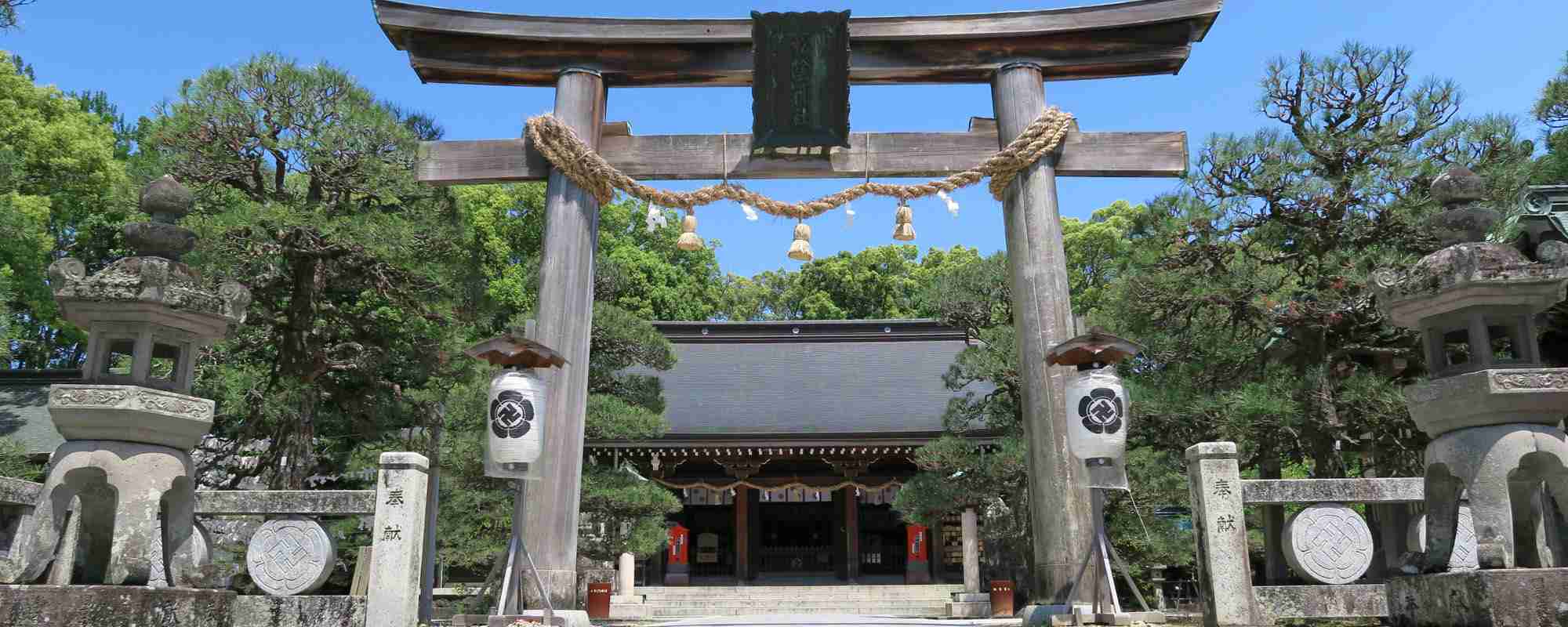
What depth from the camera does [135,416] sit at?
16.1ft

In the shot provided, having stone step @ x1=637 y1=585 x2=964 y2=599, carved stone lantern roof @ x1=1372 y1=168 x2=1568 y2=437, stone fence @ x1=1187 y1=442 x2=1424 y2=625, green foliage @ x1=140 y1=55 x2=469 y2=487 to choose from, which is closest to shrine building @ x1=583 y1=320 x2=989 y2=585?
stone step @ x1=637 y1=585 x2=964 y2=599

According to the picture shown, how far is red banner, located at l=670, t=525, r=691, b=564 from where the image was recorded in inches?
747

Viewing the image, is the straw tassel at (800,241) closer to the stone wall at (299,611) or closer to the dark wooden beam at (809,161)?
the dark wooden beam at (809,161)

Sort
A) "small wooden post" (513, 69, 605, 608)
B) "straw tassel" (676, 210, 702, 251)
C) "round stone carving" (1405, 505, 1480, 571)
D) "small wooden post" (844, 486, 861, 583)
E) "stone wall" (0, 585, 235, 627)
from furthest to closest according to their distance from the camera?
"small wooden post" (844, 486, 861, 583)
"straw tassel" (676, 210, 702, 251)
"small wooden post" (513, 69, 605, 608)
"round stone carving" (1405, 505, 1480, 571)
"stone wall" (0, 585, 235, 627)

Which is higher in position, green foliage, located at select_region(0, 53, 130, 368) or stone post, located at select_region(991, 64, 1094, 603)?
green foliage, located at select_region(0, 53, 130, 368)

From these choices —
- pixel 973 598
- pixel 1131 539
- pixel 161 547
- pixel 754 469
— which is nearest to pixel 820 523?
pixel 754 469

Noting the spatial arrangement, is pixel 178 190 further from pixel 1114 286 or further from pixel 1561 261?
pixel 1114 286

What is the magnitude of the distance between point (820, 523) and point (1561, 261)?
55.5 ft

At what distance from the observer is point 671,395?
69.6 ft

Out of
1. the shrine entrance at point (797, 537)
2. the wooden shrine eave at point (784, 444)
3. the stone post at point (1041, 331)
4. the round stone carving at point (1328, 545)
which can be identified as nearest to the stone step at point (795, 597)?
the wooden shrine eave at point (784, 444)

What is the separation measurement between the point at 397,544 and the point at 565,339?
221cm

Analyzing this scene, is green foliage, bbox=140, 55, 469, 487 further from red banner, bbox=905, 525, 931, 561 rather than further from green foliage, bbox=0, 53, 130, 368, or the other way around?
red banner, bbox=905, 525, 931, 561

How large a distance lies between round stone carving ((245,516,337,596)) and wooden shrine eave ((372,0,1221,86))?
439 cm

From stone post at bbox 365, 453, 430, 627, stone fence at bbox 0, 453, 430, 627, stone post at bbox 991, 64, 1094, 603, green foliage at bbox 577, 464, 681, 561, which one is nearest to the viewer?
stone fence at bbox 0, 453, 430, 627
